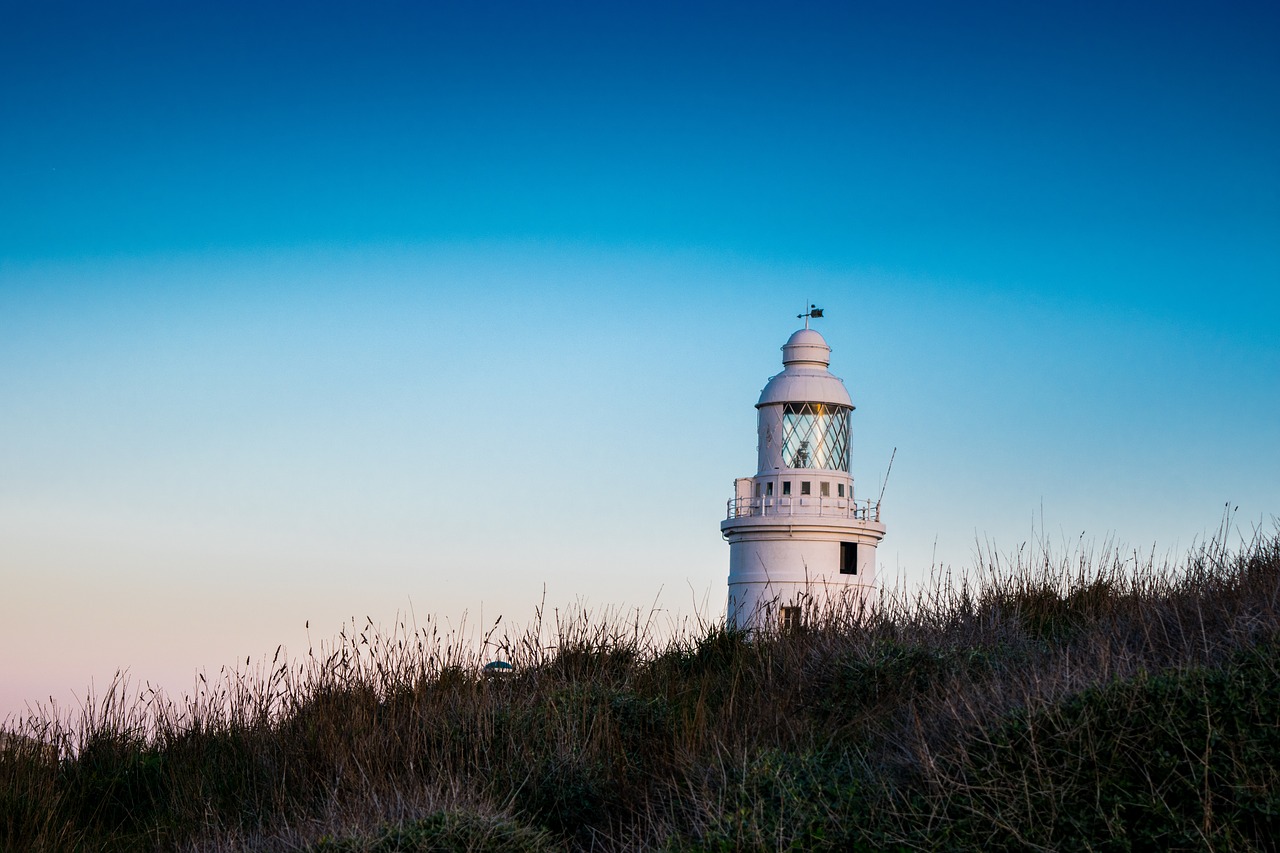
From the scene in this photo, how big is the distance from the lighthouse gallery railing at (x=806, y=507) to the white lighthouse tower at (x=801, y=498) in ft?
0.06

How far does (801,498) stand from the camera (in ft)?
80.5

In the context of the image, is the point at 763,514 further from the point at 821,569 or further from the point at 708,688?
the point at 708,688

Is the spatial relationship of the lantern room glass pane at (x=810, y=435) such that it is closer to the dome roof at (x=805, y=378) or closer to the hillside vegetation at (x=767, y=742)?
the dome roof at (x=805, y=378)

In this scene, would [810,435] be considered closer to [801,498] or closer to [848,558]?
[801,498]

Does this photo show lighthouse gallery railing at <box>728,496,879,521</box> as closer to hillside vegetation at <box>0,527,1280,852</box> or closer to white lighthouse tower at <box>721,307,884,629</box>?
white lighthouse tower at <box>721,307,884,629</box>

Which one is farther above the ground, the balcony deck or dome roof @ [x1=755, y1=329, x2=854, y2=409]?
dome roof @ [x1=755, y1=329, x2=854, y2=409]

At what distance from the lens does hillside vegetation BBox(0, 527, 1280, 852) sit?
5.57 metres

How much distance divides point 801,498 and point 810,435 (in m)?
1.31

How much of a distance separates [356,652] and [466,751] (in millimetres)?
1420

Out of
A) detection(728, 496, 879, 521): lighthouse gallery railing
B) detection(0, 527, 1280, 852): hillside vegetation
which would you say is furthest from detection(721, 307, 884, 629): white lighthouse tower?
detection(0, 527, 1280, 852): hillside vegetation

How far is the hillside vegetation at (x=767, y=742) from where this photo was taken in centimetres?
557

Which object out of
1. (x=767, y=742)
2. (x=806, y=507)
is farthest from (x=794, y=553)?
(x=767, y=742)

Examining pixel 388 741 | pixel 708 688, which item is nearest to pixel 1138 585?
pixel 708 688

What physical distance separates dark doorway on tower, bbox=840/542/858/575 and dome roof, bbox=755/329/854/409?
2745mm
